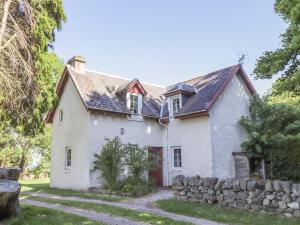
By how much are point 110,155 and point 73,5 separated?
8.61 meters

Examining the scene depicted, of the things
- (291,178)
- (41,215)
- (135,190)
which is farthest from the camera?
(291,178)

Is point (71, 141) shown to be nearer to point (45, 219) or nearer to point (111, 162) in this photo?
point (111, 162)

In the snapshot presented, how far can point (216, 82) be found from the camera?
1988cm

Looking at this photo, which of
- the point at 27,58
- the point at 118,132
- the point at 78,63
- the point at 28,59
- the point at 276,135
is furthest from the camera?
the point at 78,63

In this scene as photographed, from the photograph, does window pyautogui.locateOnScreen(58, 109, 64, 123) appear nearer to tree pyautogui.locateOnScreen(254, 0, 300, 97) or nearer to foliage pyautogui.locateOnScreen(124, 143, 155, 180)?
foliage pyautogui.locateOnScreen(124, 143, 155, 180)

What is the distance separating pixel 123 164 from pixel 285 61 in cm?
1014

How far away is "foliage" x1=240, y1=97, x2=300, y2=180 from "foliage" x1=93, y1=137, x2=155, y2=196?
6523 mm

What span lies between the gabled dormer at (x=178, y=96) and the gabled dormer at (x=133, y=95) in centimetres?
204

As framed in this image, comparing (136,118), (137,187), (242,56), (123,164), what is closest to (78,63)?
(136,118)

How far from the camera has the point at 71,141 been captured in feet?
66.8

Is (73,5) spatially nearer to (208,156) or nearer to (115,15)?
(115,15)

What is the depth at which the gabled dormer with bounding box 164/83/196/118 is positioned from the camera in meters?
20.2

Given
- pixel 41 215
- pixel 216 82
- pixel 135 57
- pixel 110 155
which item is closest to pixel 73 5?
pixel 135 57

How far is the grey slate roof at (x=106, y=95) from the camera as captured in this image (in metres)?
19.2
